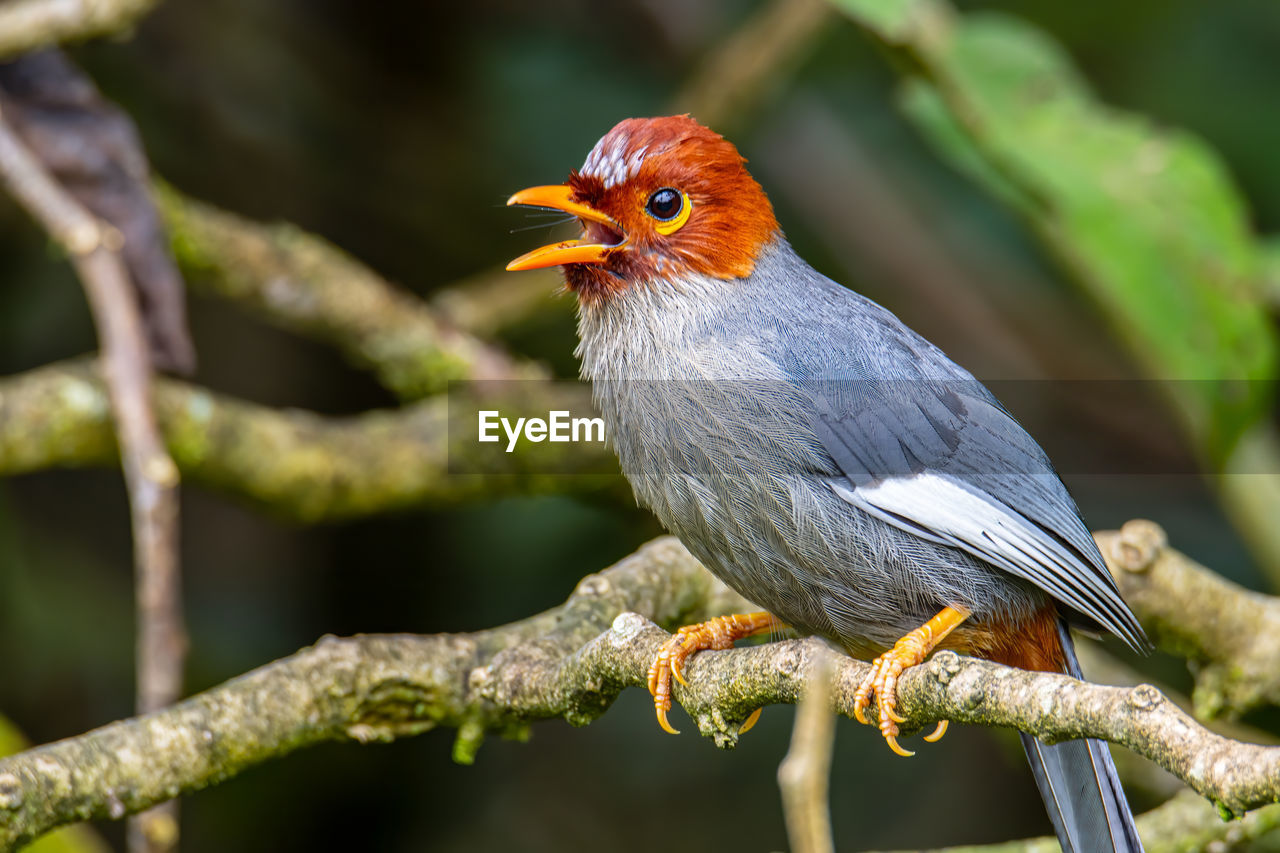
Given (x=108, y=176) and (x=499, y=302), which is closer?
(x=108, y=176)

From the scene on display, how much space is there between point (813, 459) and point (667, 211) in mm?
663

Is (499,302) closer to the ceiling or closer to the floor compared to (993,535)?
closer to the ceiling

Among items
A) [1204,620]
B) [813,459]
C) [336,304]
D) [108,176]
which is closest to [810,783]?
[813,459]

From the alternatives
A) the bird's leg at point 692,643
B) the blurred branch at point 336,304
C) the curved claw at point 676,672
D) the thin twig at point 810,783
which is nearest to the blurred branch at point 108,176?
→ the blurred branch at point 336,304

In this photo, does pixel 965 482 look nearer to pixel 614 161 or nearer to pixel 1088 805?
pixel 1088 805

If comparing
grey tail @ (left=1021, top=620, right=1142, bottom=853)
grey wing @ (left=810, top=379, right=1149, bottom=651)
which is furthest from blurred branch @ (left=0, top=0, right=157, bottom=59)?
grey tail @ (left=1021, top=620, right=1142, bottom=853)

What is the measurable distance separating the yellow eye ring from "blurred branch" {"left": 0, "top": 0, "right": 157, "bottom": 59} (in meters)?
1.77

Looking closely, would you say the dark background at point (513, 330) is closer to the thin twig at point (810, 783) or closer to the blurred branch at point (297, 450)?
the blurred branch at point (297, 450)

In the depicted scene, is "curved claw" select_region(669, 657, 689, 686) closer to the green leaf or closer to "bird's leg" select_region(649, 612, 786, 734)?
"bird's leg" select_region(649, 612, 786, 734)

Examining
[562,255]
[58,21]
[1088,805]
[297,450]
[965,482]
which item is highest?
[58,21]

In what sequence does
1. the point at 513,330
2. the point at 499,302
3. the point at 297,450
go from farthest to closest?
the point at 513,330, the point at 499,302, the point at 297,450

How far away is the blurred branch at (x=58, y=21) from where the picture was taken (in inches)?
133

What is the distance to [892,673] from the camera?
2.17 m

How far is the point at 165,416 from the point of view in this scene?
3479 mm
